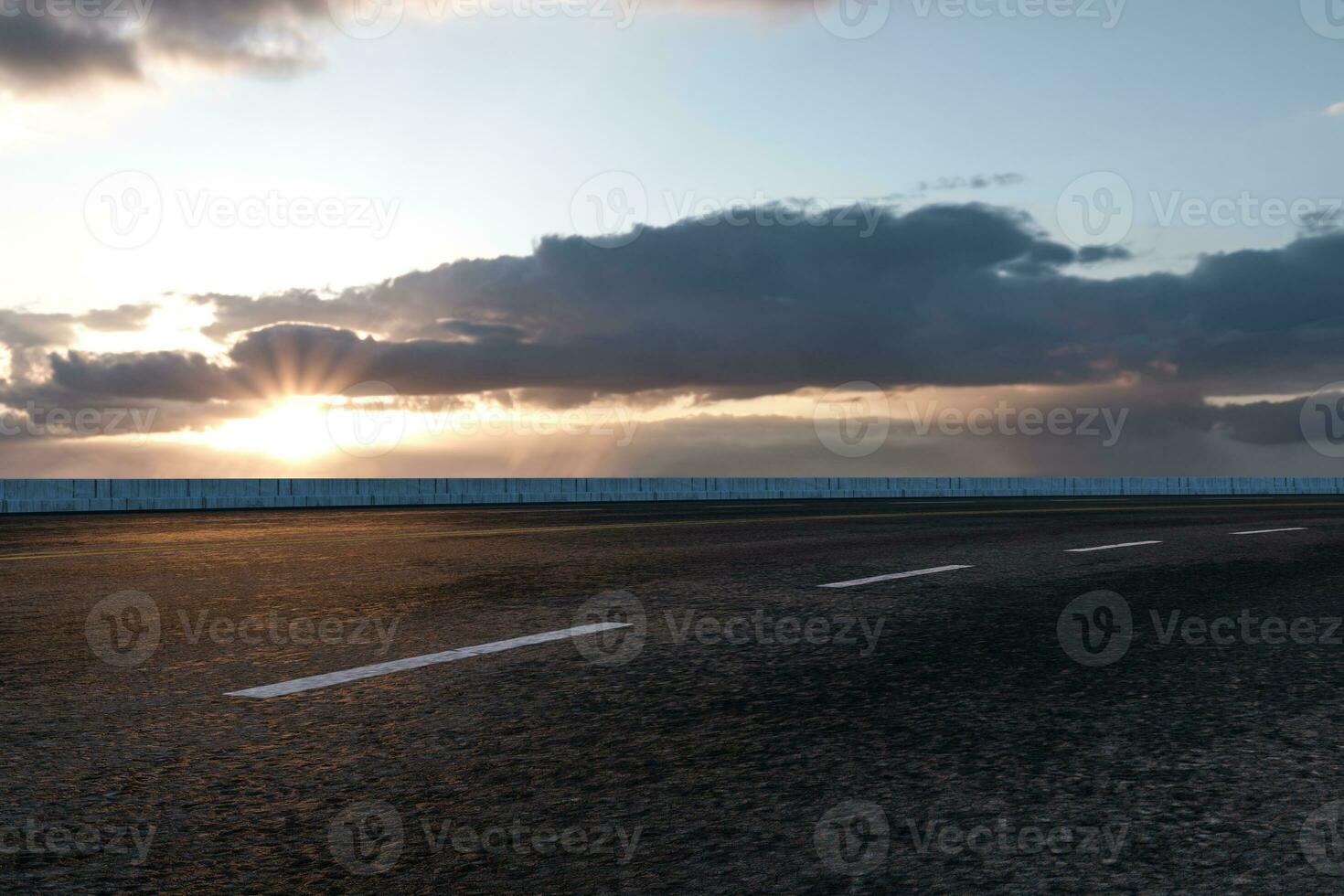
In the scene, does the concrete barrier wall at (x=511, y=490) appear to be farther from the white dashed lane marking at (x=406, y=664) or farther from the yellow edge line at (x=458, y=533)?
the white dashed lane marking at (x=406, y=664)

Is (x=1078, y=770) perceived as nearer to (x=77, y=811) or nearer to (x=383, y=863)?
(x=383, y=863)

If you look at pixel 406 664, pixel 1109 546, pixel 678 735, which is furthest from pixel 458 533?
pixel 678 735

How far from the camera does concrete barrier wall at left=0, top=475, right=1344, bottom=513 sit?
31172 mm

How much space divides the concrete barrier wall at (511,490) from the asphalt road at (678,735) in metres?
23.2

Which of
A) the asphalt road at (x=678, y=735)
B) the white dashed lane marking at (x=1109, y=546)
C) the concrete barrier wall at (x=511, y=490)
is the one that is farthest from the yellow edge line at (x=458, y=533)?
the concrete barrier wall at (x=511, y=490)

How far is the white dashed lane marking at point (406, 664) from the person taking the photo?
5.39m

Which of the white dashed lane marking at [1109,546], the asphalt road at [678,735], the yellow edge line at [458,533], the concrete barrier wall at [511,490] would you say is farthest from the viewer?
the concrete barrier wall at [511,490]

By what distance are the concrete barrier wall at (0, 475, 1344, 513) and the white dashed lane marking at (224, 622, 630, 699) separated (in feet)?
89.9

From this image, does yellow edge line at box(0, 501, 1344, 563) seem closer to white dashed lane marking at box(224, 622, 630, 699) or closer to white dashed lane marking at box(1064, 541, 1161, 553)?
white dashed lane marking at box(1064, 541, 1161, 553)

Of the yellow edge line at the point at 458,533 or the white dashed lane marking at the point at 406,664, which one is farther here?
the yellow edge line at the point at 458,533

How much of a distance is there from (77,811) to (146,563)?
9172 mm

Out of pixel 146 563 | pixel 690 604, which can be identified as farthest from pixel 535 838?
pixel 146 563

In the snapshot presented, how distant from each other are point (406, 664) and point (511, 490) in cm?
3381

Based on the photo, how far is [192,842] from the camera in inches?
129
